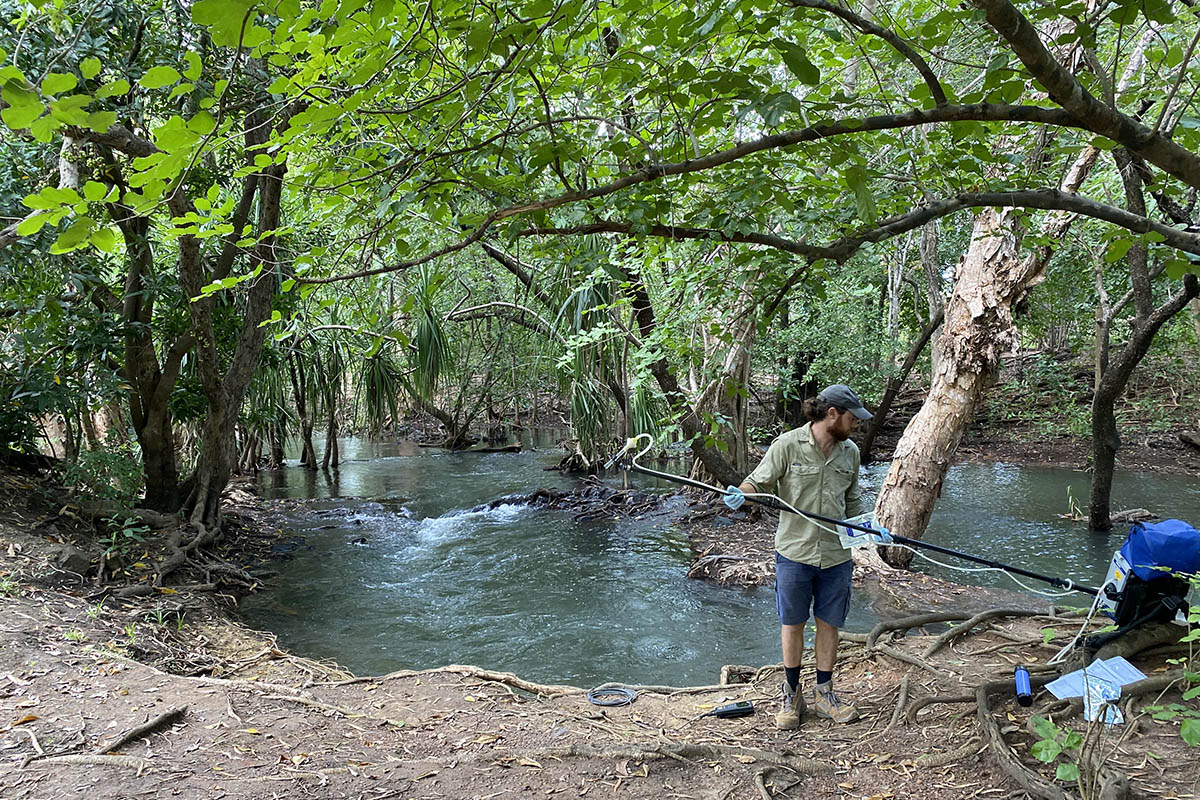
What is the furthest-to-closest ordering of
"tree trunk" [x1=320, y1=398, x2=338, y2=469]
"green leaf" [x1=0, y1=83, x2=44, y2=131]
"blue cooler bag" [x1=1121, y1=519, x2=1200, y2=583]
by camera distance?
"tree trunk" [x1=320, y1=398, x2=338, y2=469] < "blue cooler bag" [x1=1121, y1=519, x2=1200, y2=583] < "green leaf" [x1=0, y1=83, x2=44, y2=131]

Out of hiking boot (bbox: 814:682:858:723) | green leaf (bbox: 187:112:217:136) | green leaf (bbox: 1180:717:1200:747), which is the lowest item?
hiking boot (bbox: 814:682:858:723)

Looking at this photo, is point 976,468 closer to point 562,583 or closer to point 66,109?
point 562,583

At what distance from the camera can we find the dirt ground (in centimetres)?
261

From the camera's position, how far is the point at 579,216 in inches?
130

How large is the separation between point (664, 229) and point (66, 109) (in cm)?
194

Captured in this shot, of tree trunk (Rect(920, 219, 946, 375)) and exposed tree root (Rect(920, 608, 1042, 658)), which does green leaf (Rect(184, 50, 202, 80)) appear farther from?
tree trunk (Rect(920, 219, 946, 375))

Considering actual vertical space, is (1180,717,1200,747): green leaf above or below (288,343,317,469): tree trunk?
below

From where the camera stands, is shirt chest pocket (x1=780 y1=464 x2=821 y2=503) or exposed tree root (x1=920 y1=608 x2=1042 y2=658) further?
exposed tree root (x1=920 y1=608 x2=1042 y2=658)

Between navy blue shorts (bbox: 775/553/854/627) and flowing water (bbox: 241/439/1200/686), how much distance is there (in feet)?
5.23

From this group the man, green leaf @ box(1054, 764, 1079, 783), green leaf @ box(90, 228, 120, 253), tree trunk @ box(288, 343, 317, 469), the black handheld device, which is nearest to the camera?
green leaf @ box(90, 228, 120, 253)

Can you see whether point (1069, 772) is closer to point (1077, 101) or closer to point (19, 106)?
point (1077, 101)

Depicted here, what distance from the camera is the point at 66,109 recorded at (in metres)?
1.33

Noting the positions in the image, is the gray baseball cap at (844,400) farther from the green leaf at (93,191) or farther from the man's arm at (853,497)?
the green leaf at (93,191)

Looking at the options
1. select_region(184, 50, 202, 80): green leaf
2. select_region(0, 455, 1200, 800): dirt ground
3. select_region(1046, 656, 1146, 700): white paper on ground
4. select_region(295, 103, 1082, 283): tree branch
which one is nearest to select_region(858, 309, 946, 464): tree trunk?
select_region(0, 455, 1200, 800): dirt ground
